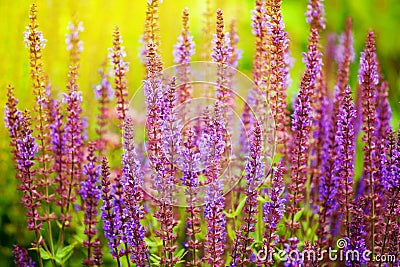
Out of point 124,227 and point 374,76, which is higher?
point 374,76

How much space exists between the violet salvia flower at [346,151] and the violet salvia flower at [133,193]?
968 mm

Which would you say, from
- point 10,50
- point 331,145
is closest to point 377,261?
point 331,145

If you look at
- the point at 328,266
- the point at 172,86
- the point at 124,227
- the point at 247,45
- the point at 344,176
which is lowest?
the point at 328,266

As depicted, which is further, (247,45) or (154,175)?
(247,45)

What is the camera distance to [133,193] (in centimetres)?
285

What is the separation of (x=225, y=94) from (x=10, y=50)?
8.53ft

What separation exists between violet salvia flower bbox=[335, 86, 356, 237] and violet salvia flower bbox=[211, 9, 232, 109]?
0.59 metres

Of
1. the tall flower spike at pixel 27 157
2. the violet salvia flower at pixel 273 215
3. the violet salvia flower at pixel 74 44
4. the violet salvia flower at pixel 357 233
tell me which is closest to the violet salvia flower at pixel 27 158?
the tall flower spike at pixel 27 157

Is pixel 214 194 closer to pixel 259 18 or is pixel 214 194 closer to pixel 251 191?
pixel 251 191

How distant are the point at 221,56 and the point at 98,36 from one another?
2.83 metres

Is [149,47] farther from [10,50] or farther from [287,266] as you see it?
[10,50]

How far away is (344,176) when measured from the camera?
3.09m

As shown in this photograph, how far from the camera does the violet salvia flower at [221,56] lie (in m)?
2.99

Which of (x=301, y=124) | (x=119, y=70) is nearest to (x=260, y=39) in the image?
(x=301, y=124)
